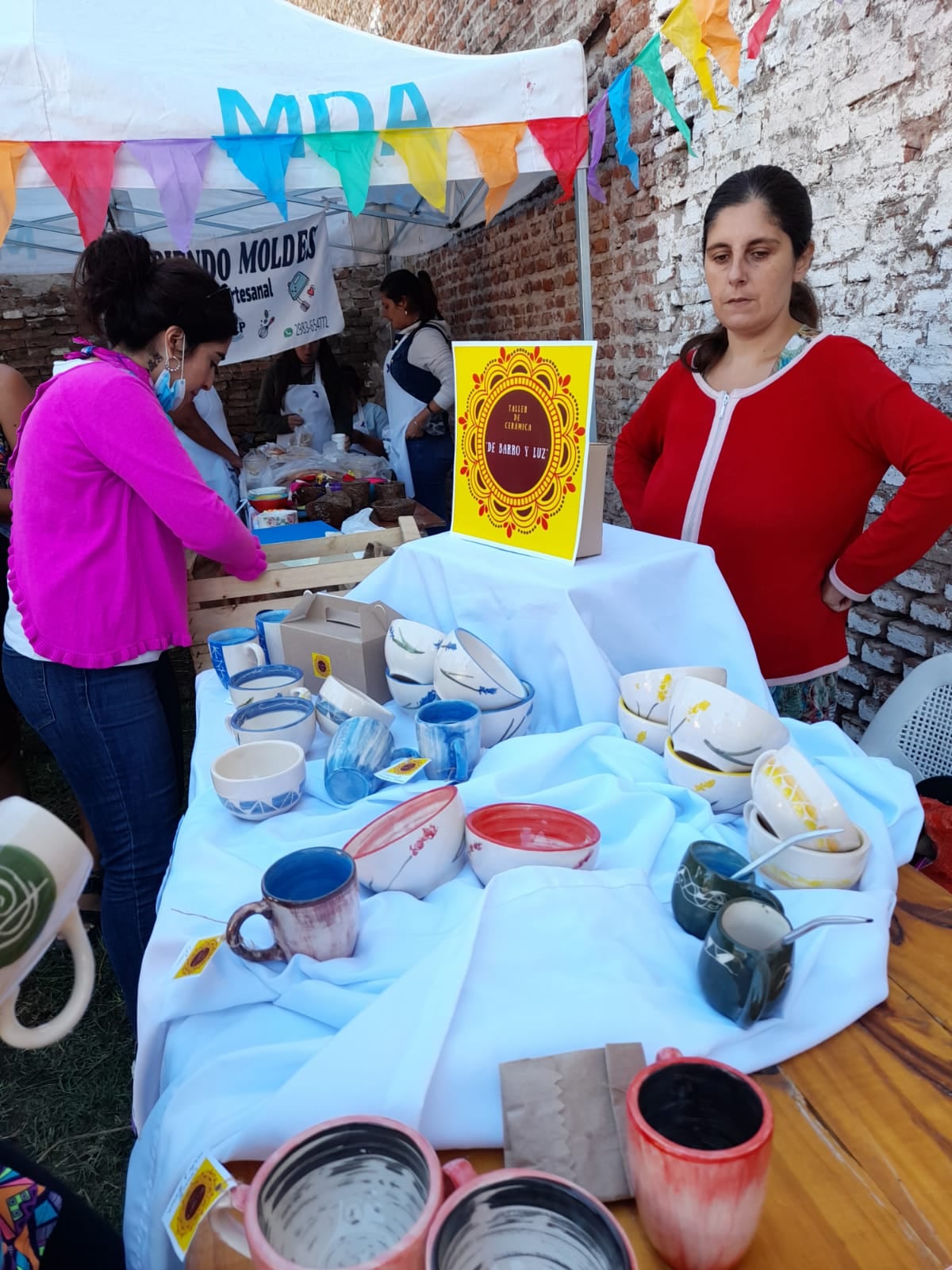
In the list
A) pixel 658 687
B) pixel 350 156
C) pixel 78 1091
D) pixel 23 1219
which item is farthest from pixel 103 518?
pixel 350 156

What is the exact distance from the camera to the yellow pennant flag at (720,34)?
2.49 m

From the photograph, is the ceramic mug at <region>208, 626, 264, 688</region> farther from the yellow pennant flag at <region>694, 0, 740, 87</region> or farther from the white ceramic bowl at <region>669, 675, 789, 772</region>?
the yellow pennant flag at <region>694, 0, 740, 87</region>

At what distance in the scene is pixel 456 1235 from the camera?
572 mm

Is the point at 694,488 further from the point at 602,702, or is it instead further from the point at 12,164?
the point at 12,164

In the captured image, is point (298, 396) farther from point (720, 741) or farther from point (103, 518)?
point (720, 741)

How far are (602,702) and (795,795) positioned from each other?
474 millimetres

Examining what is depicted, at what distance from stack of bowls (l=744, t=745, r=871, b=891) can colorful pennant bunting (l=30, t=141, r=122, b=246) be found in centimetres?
296

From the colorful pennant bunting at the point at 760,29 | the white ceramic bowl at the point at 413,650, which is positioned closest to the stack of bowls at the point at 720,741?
the white ceramic bowl at the point at 413,650

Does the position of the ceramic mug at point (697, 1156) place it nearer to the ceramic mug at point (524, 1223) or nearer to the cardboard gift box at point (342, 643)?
the ceramic mug at point (524, 1223)

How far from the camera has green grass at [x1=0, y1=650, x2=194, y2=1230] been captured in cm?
174

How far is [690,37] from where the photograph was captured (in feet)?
8.57

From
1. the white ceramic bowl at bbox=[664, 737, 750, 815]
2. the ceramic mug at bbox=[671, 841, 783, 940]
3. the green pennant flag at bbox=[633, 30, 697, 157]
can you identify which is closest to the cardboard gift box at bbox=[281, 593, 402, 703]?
the white ceramic bowl at bbox=[664, 737, 750, 815]

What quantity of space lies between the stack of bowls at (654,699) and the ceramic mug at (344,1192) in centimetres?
80

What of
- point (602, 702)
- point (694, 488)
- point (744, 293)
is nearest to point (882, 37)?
point (744, 293)
